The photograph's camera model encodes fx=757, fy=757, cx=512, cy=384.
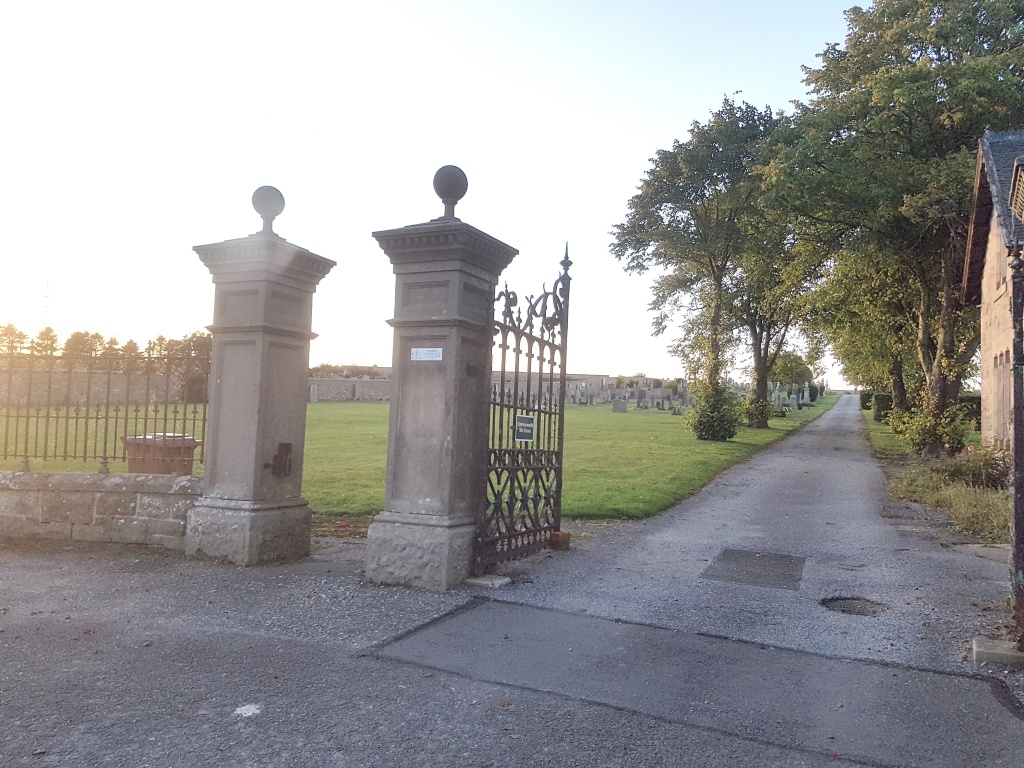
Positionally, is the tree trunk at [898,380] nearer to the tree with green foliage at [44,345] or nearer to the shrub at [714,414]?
the shrub at [714,414]

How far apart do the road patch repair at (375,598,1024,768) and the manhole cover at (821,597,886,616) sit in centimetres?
139

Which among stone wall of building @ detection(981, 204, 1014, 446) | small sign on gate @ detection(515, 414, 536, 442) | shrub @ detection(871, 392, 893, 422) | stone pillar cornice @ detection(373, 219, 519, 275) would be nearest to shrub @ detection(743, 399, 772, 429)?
shrub @ detection(871, 392, 893, 422)

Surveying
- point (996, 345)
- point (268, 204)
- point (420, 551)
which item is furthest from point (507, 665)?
point (996, 345)

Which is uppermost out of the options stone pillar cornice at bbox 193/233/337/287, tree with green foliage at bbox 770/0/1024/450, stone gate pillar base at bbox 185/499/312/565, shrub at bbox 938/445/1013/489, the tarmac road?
tree with green foliage at bbox 770/0/1024/450

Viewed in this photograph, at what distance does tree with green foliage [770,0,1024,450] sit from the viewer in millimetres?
17906

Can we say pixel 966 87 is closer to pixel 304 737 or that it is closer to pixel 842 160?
pixel 842 160

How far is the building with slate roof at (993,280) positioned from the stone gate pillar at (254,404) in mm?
10869

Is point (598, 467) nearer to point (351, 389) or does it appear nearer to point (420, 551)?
point (420, 551)

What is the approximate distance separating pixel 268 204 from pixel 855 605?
624cm

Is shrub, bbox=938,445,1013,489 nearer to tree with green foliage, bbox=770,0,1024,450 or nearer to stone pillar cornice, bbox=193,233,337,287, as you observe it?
tree with green foliage, bbox=770,0,1024,450

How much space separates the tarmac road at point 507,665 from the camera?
11.0ft

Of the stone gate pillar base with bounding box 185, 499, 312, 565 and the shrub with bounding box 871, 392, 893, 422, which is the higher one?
the shrub with bounding box 871, 392, 893, 422

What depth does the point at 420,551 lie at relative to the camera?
618 cm

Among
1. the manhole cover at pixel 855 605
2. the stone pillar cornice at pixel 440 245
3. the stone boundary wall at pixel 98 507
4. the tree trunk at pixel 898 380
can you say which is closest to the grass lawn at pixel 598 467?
the stone boundary wall at pixel 98 507
